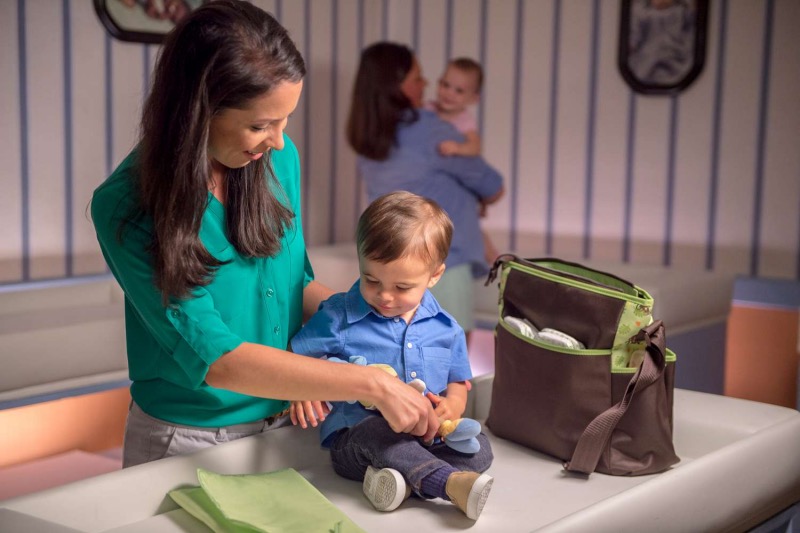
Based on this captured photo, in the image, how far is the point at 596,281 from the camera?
87.2 inches

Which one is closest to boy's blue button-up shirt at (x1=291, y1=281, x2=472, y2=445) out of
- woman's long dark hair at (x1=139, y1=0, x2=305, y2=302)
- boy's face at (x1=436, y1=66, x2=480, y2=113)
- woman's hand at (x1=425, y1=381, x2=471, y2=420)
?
woman's hand at (x1=425, y1=381, x2=471, y2=420)

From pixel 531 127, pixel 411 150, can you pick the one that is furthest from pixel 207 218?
pixel 531 127

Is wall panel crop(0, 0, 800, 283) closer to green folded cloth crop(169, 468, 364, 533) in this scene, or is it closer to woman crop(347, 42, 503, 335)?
woman crop(347, 42, 503, 335)

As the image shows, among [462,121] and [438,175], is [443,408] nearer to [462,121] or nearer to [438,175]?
[438,175]

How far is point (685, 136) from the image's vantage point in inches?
186

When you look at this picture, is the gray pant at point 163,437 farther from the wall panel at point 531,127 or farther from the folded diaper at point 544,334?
the wall panel at point 531,127

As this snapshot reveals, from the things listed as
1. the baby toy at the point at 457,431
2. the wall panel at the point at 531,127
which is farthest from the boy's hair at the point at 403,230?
the wall panel at the point at 531,127

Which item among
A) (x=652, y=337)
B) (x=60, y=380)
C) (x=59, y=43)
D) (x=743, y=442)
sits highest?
(x=59, y=43)

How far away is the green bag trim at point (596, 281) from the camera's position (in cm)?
204

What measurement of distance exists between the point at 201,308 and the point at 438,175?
2.61 meters

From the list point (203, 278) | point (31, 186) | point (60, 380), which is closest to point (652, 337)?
point (203, 278)

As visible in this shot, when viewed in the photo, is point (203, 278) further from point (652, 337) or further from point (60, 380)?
point (60, 380)

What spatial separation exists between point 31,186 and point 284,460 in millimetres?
2412

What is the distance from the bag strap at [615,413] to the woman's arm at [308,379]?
18.7 inches
